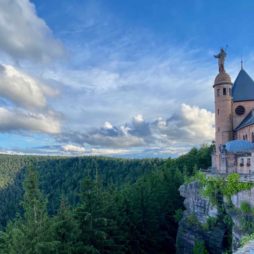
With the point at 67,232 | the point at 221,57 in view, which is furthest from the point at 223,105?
the point at 67,232

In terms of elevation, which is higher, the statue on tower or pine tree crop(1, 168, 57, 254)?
the statue on tower

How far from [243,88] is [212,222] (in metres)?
21.8

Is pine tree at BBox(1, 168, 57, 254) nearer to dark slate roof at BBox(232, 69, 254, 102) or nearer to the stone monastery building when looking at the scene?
the stone monastery building

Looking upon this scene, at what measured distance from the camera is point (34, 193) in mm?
27328

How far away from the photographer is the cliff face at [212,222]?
1005 inches

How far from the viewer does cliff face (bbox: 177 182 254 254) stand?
83.8ft

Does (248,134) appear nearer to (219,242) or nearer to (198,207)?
(198,207)

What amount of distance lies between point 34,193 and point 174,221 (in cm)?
2910

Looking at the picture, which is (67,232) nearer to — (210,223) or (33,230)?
(33,230)

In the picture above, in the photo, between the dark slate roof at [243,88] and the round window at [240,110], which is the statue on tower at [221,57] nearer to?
the dark slate roof at [243,88]

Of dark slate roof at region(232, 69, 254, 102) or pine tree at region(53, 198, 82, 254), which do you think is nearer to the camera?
pine tree at region(53, 198, 82, 254)

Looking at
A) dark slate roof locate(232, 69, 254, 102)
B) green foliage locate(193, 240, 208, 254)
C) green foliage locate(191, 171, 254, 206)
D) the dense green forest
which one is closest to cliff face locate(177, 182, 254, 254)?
green foliage locate(193, 240, 208, 254)

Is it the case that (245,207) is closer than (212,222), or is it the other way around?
(245,207)

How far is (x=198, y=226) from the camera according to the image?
117 ft
